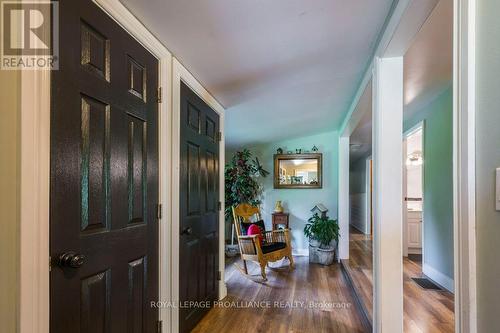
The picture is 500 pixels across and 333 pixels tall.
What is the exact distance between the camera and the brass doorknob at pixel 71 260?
1100 mm

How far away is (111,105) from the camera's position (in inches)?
54.9

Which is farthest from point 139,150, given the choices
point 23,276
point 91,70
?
point 23,276

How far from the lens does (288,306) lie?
2916 millimetres

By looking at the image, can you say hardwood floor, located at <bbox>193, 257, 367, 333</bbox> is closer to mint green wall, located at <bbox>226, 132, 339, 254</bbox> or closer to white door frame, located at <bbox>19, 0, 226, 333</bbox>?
mint green wall, located at <bbox>226, 132, 339, 254</bbox>

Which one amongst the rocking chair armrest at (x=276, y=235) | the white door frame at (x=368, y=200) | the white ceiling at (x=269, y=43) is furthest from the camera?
the white door frame at (x=368, y=200)

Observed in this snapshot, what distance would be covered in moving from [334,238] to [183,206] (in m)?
2.98

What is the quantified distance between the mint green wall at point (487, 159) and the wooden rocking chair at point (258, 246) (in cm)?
301

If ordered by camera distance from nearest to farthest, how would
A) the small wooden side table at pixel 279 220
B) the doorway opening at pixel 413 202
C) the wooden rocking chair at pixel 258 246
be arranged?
1. the wooden rocking chair at pixel 258 246
2. the doorway opening at pixel 413 202
3. the small wooden side table at pixel 279 220

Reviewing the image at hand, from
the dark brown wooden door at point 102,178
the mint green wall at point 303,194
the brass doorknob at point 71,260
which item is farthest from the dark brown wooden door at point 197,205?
the mint green wall at point 303,194

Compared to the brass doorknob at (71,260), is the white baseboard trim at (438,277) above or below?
below

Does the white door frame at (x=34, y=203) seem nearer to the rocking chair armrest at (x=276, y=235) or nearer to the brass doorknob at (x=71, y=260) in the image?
the brass doorknob at (x=71, y=260)

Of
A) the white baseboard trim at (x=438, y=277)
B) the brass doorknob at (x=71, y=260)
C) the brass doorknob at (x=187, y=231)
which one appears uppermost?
the brass doorknob at (x=71, y=260)

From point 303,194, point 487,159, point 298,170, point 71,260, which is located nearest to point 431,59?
point 487,159

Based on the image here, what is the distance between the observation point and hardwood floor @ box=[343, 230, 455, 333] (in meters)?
2.46
